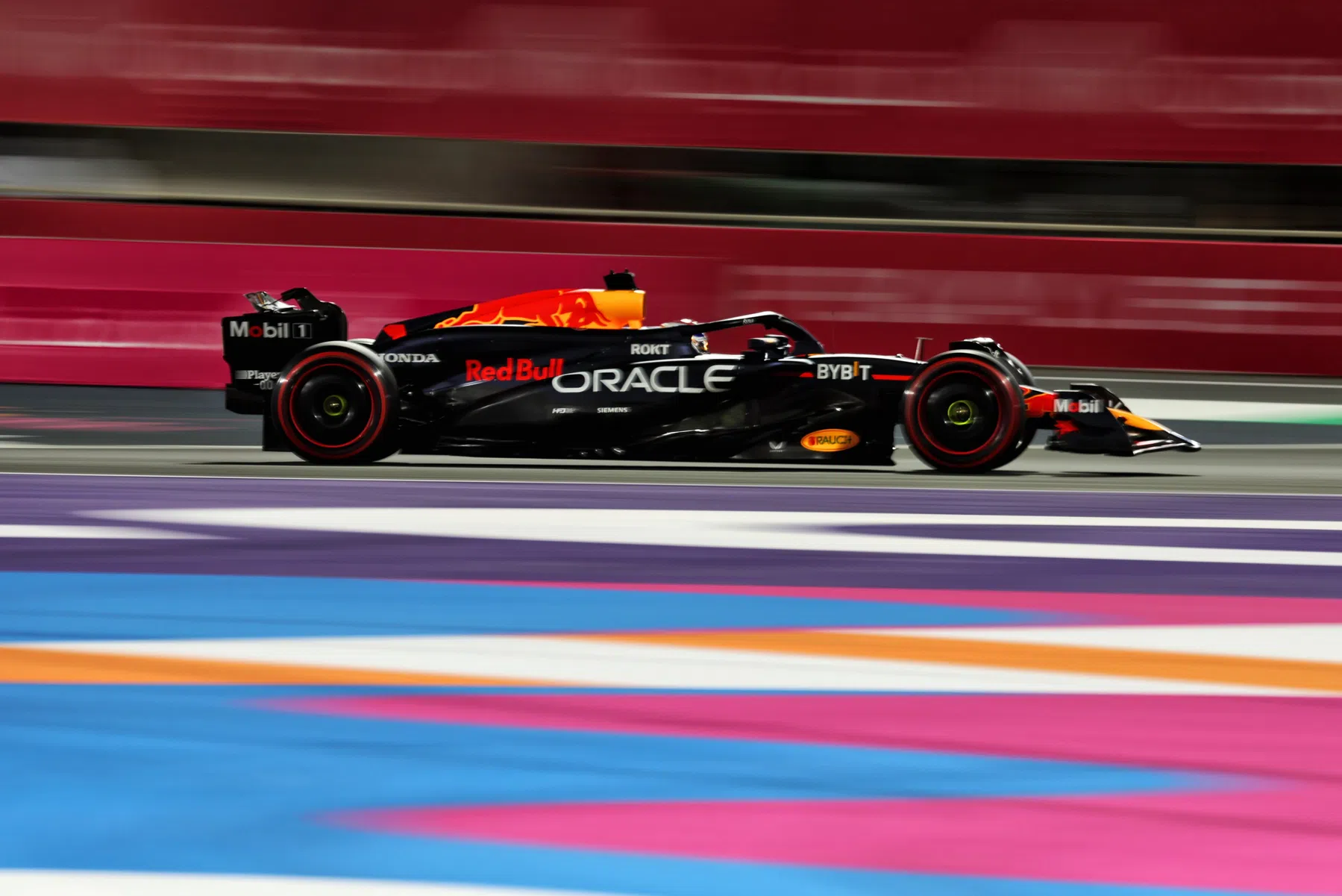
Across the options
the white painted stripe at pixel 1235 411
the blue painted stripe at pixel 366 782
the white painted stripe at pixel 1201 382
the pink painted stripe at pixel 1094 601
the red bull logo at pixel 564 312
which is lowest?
the blue painted stripe at pixel 366 782

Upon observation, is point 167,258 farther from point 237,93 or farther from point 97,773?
point 97,773

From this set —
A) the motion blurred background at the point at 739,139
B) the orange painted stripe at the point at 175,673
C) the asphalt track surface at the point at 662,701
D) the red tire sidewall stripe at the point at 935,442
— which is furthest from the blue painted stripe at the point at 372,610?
the motion blurred background at the point at 739,139

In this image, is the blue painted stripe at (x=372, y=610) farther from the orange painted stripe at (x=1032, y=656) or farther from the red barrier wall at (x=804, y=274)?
the red barrier wall at (x=804, y=274)

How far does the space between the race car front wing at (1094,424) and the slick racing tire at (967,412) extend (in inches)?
7.7

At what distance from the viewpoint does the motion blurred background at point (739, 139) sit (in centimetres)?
1436

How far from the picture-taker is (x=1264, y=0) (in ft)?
48.4

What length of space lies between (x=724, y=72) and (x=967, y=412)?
745 cm

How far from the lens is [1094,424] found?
836 centimetres

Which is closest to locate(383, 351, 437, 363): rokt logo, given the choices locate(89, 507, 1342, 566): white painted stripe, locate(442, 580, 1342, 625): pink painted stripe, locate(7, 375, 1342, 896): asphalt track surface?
locate(7, 375, 1342, 896): asphalt track surface

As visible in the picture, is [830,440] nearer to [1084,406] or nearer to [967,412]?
[967,412]

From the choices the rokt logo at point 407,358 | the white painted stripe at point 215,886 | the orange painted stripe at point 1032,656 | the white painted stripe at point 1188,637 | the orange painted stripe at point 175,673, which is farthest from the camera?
the rokt logo at point 407,358

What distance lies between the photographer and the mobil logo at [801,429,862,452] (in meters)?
8.24

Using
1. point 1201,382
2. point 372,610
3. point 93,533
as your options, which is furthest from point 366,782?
point 1201,382

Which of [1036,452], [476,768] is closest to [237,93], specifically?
[1036,452]
